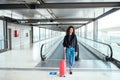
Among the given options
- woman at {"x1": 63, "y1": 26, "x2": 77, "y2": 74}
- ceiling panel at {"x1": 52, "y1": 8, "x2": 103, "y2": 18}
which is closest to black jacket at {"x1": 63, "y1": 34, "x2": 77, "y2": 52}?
woman at {"x1": 63, "y1": 26, "x2": 77, "y2": 74}

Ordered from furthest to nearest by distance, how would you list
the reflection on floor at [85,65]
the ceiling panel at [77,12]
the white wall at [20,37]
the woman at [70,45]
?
the white wall at [20,37] < the ceiling panel at [77,12] < the reflection on floor at [85,65] < the woman at [70,45]

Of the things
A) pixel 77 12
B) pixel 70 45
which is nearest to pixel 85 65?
pixel 70 45

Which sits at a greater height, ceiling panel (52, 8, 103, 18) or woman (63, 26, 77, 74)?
ceiling panel (52, 8, 103, 18)

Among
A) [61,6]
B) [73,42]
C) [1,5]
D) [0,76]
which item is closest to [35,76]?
[0,76]

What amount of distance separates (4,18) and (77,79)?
373 inches

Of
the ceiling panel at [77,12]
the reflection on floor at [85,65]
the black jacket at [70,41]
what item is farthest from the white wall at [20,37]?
the black jacket at [70,41]

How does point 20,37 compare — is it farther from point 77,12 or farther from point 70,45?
point 70,45

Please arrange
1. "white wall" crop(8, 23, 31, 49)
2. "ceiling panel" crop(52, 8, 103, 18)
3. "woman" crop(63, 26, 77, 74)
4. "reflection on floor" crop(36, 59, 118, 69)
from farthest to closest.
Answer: "white wall" crop(8, 23, 31, 49), "ceiling panel" crop(52, 8, 103, 18), "reflection on floor" crop(36, 59, 118, 69), "woman" crop(63, 26, 77, 74)

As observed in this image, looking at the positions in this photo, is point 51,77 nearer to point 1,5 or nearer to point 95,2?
point 95,2

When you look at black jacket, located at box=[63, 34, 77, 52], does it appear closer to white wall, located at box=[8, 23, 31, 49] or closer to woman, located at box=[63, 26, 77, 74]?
woman, located at box=[63, 26, 77, 74]

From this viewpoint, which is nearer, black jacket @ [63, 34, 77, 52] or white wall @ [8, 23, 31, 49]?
black jacket @ [63, 34, 77, 52]

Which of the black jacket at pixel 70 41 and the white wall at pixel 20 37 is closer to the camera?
the black jacket at pixel 70 41

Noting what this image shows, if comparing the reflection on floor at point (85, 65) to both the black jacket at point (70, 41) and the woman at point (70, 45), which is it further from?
the black jacket at point (70, 41)

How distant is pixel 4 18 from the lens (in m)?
12.8
